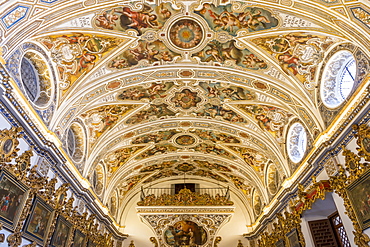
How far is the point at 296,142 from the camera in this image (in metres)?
12.9

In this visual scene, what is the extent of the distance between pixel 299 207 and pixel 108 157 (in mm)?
10248

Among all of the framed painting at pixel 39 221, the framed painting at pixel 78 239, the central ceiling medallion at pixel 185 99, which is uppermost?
the central ceiling medallion at pixel 185 99

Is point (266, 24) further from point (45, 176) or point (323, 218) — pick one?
point (45, 176)

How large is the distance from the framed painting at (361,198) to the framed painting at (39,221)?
9.16 m

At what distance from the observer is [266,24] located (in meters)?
9.36

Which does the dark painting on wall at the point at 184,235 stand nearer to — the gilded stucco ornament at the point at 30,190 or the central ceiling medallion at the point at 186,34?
the gilded stucco ornament at the point at 30,190

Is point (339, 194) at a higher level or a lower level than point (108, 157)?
lower

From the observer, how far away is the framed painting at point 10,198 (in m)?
7.01

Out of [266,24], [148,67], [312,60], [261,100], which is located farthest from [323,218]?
[148,67]

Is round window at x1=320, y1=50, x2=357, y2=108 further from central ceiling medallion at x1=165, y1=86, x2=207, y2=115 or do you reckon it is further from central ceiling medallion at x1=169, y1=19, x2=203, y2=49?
central ceiling medallion at x1=165, y1=86, x2=207, y2=115

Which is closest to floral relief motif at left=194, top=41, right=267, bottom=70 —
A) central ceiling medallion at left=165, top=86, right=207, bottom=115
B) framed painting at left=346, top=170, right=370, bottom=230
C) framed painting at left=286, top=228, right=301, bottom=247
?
central ceiling medallion at left=165, top=86, right=207, bottom=115

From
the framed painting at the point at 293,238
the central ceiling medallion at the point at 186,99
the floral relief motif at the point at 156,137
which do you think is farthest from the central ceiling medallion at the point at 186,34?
the framed painting at the point at 293,238

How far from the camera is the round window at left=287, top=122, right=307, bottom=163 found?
12.6 metres

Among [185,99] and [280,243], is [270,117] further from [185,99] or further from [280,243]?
[280,243]
